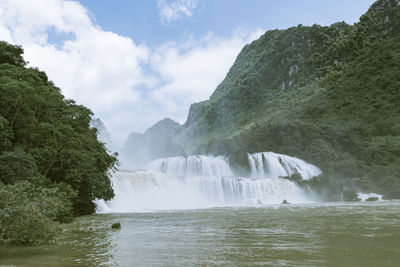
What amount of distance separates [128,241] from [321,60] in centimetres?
10115

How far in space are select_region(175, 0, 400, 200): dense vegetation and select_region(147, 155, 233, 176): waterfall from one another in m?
2.61

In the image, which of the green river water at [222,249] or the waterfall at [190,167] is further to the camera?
the waterfall at [190,167]

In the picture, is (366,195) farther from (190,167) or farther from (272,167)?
(190,167)

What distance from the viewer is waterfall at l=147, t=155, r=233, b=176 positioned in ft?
135

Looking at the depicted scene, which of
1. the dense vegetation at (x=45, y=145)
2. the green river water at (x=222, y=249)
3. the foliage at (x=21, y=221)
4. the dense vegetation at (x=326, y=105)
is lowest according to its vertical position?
the green river water at (x=222, y=249)

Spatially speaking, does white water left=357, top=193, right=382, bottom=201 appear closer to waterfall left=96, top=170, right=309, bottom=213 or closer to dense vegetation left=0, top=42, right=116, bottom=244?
waterfall left=96, top=170, right=309, bottom=213

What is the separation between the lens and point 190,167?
4119cm

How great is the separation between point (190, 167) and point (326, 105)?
42.6 m

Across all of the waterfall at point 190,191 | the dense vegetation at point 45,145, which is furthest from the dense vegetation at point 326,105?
the dense vegetation at point 45,145

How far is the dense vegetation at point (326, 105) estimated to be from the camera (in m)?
49.1

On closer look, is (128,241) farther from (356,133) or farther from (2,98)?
(356,133)

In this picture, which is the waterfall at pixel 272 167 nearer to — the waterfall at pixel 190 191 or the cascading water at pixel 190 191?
the cascading water at pixel 190 191

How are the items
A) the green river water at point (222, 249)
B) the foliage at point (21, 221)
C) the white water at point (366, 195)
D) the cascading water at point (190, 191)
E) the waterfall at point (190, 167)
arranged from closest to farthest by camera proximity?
the green river water at point (222, 249) < the foliage at point (21, 221) < the cascading water at point (190, 191) < the white water at point (366, 195) < the waterfall at point (190, 167)

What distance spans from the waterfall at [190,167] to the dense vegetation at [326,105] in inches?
103
